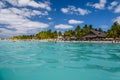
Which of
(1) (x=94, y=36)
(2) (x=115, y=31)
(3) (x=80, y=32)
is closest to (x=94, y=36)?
(1) (x=94, y=36)

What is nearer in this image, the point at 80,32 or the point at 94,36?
the point at 94,36

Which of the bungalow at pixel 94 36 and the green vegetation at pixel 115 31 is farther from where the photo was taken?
the bungalow at pixel 94 36

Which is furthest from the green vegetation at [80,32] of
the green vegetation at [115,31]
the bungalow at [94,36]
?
the bungalow at [94,36]

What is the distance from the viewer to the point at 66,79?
10.1 metres

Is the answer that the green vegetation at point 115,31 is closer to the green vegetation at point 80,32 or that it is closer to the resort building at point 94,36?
the green vegetation at point 80,32

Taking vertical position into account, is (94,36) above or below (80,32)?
below

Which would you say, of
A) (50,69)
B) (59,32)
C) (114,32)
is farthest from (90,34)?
(50,69)

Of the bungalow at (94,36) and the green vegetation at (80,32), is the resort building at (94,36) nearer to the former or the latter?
the bungalow at (94,36)

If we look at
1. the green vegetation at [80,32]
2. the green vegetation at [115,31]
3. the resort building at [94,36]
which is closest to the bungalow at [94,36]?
the resort building at [94,36]

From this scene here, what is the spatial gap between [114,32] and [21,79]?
5109cm

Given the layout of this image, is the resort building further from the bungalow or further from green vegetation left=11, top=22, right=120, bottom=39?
green vegetation left=11, top=22, right=120, bottom=39

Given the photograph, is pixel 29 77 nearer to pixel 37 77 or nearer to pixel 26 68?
pixel 37 77

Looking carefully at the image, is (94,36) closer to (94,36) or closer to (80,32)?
(94,36)

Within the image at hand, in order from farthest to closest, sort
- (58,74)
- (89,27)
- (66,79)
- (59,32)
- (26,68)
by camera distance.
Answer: (59,32), (89,27), (26,68), (58,74), (66,79)
